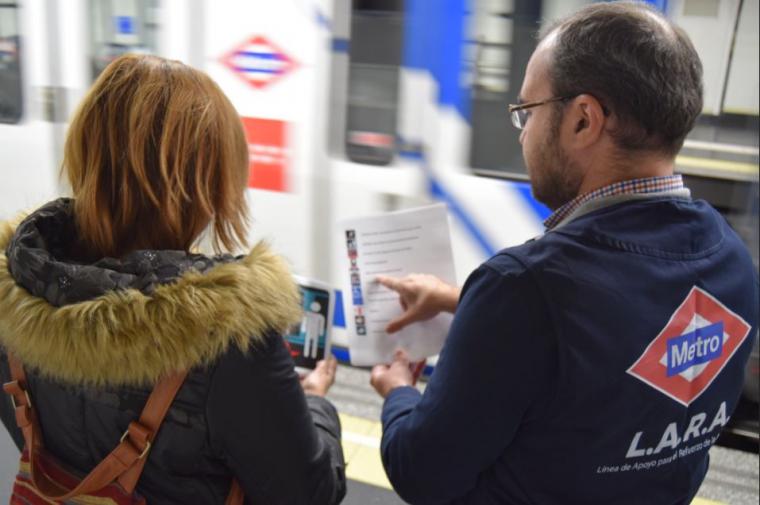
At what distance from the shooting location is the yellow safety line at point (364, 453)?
2.90 m

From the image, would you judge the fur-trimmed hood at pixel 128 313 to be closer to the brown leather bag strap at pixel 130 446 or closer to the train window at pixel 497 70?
the brown leather bag strap at pixel 130 446

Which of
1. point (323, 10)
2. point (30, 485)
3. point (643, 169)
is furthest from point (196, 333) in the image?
point (323, 10)

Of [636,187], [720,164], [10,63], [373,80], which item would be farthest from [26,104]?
[636,187]

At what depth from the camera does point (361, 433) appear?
3.24 metres

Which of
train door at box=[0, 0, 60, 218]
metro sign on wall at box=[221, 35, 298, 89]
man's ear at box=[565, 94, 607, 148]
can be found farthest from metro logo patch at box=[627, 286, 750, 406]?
train door at box=[0, 0, 60, 218]

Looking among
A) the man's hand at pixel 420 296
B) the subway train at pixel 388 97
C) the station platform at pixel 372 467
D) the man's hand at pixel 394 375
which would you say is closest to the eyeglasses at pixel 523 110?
the man's hand at pixel 420 296

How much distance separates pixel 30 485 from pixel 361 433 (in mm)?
2034

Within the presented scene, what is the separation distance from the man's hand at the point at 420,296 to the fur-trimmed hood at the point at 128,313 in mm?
644

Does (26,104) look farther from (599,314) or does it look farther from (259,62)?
(599,314)

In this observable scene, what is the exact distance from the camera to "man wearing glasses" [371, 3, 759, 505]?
116cm

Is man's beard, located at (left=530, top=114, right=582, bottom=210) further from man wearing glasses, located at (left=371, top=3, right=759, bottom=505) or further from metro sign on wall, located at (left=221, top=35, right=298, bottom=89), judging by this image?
metro sign on wall, located at (left=221, top=35, right=298, bottom=89)

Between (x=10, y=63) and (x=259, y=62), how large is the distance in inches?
65.1

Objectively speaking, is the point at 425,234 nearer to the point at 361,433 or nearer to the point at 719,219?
the point at 719,219

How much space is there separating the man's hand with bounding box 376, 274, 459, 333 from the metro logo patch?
666 mm
